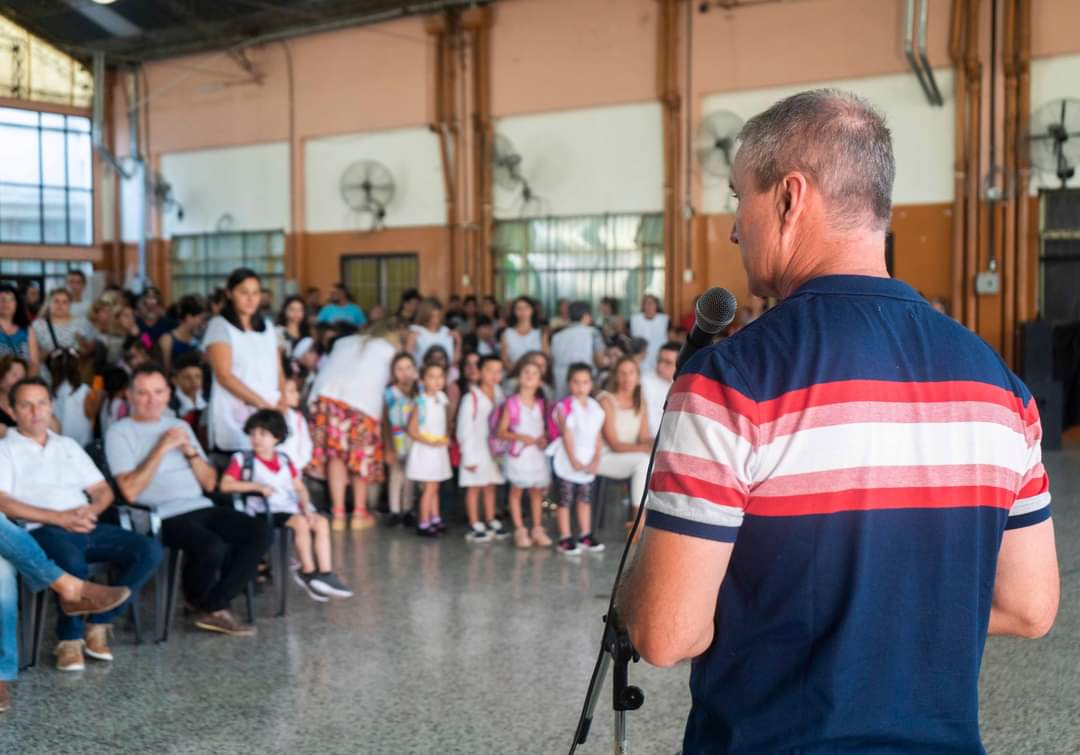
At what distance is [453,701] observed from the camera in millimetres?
3541

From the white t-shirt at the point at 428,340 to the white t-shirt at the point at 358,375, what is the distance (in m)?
1.04

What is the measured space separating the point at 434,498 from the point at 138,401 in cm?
225

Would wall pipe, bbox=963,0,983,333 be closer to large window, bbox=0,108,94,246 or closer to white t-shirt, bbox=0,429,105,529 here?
large window, bbox=0,108,94,246

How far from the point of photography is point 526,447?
6195 millimetres

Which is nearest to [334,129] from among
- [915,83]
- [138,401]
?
[915,83]

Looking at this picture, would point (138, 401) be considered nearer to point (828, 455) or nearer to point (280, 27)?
point (828, 455)

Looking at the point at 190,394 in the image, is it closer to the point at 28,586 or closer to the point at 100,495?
the point at 100,495

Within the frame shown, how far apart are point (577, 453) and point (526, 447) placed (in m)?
0.35

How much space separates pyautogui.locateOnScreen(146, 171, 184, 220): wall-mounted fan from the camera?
15.6m

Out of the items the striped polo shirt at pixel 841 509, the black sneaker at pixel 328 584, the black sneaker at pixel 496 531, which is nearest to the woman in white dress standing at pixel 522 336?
the black sneaker at pixel 496 531

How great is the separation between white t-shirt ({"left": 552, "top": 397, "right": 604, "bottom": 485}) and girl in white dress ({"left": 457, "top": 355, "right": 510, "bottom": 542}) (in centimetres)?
51

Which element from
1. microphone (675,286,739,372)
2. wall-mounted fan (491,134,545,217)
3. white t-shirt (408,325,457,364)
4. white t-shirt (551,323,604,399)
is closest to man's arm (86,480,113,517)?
microphone (675,286,739,372)

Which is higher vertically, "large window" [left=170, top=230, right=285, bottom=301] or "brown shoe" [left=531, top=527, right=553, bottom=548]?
"large window" [left=170, top=230, right=285, bottom=301]

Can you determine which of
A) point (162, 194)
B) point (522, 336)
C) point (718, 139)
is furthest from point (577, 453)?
point (162, 194)
